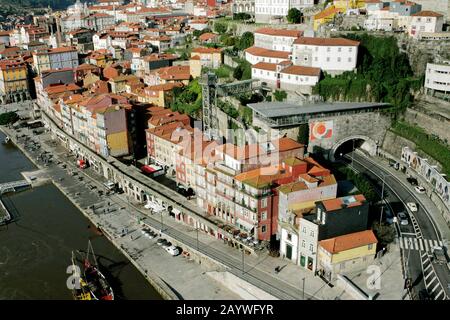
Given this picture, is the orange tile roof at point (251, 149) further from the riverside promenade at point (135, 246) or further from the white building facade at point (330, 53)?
the white building facade at point (330, 53)

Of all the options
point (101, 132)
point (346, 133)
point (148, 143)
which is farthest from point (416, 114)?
point (101, 132)

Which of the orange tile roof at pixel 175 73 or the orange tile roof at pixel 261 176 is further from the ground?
the orange tile roof at pixel 175 73

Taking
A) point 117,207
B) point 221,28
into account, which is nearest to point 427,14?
point 221,28

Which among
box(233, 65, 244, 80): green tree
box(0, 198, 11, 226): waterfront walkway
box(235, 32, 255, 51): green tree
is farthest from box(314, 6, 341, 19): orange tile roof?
box(0, 198, 11, 226): waterfront walkway

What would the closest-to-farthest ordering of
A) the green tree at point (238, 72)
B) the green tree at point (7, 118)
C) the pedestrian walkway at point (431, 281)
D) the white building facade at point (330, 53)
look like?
the pedestrian walkway at point (431, 281) → the white building facade at point (330, 53) → the green tree at point (238, 72) → the green tree at point (7, 118)

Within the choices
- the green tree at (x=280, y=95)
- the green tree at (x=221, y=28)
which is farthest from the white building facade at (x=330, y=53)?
the green tree at (x=221, y=28)

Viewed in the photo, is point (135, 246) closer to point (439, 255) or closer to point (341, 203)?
point (341, 203)

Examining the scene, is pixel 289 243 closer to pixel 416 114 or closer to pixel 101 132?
pixel 416 114
